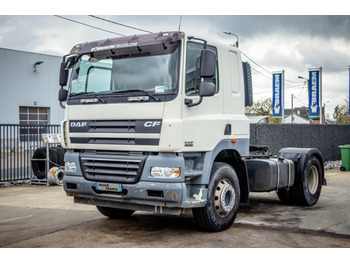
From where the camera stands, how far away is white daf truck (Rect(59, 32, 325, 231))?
267 inches

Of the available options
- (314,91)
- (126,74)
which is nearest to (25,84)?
(314,91)

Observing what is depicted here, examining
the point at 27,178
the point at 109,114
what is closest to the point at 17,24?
the point at 27,178

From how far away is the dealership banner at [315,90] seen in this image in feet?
99.5

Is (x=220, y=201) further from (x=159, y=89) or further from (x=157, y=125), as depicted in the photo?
(x=159, y=89)

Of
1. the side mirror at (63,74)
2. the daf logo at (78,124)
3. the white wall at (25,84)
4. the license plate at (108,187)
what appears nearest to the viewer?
the license plate at (108,187)

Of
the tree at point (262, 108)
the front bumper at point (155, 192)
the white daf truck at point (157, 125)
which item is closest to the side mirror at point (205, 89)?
the white daf truck at point (157, 125)

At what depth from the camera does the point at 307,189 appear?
10.4m

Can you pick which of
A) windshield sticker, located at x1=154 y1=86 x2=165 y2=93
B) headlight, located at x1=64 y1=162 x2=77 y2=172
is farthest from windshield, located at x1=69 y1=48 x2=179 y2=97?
headlight, located at x1=64 y1=162 x2=77 y2=172

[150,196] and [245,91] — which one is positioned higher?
[245,91]

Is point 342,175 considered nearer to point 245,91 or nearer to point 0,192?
point 245,91

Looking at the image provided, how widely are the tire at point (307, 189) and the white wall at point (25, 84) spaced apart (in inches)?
912

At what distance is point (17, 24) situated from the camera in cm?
1340

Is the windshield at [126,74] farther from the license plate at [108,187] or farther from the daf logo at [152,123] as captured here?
the license plate at [108,187]

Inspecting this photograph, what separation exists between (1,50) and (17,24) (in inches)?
676
